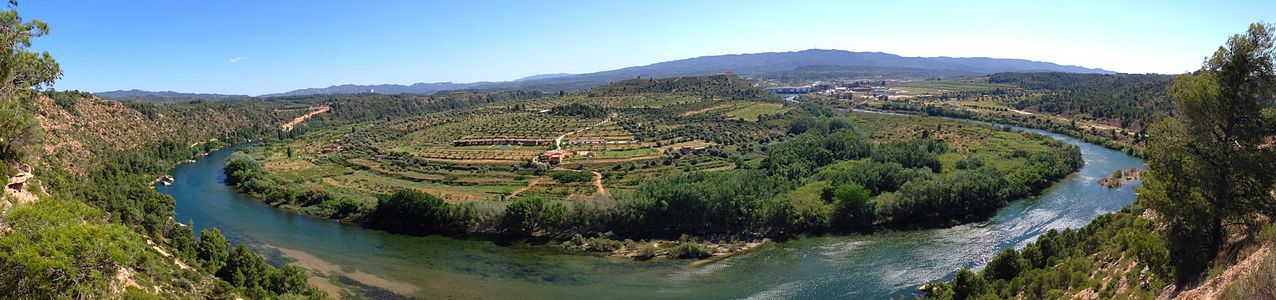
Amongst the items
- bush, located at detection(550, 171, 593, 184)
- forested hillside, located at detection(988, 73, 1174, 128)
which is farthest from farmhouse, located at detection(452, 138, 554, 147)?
forested hillside, located at detection(988, 73, 1174, 128)

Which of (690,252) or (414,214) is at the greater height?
(414,214)

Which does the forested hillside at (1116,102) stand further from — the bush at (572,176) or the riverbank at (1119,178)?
the bush at (572,176)

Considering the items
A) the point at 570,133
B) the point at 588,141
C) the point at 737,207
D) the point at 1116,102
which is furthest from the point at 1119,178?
the point at 570,133

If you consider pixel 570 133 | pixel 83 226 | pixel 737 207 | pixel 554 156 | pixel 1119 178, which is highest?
pixel 83 226

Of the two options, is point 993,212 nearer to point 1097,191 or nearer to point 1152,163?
point 1097,191

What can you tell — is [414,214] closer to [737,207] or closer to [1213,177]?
[737,207]

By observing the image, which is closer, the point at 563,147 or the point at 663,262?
the point at 663,262
